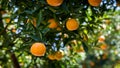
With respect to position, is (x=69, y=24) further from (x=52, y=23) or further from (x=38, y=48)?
(x=38, y=48)

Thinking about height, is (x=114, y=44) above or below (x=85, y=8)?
below

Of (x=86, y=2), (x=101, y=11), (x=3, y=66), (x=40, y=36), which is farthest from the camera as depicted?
(x=3, y=66)

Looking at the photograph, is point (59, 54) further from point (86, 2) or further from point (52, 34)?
point (86, 2)

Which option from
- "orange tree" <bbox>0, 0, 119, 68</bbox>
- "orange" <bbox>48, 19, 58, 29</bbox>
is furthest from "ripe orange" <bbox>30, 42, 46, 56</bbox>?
"orange" <bbox>48, 19, 58, 29</bbox>

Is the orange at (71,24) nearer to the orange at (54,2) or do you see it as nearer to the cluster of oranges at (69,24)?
the cluster of oranges at (69,24)

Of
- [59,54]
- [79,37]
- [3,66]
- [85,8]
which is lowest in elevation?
[3,66]

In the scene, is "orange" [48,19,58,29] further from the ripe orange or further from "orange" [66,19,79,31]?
the ripe orange

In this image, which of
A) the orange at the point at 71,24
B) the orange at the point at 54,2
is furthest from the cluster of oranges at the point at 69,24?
the orange at the point at 54,2

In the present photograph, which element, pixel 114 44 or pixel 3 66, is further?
pixel 114 44

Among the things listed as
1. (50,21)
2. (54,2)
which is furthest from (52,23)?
(54,2)

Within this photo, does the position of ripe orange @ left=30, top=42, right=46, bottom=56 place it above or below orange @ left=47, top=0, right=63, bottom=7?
below

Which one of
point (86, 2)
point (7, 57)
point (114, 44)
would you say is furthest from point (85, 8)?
point (114, 44)

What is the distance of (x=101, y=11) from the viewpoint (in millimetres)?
2682

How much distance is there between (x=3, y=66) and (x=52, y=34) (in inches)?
60.2
